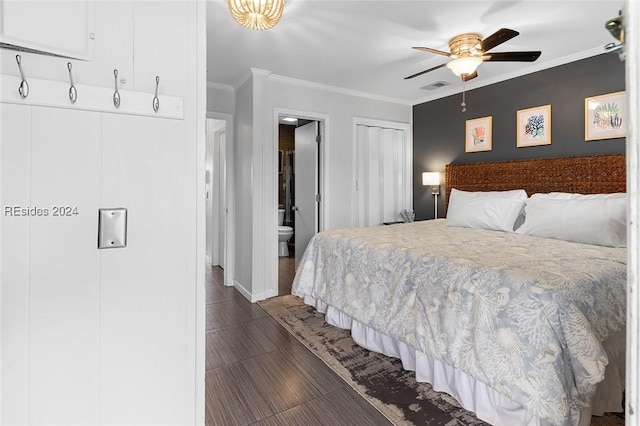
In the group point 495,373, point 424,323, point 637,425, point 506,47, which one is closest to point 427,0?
point 506,47

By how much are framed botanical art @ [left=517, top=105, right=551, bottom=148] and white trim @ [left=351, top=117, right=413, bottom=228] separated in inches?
62.4

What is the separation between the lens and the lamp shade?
4453 mm

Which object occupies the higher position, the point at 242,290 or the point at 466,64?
the point at 466,64

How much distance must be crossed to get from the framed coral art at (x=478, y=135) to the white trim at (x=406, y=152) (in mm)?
945

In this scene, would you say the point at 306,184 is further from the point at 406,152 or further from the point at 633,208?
the point at 633,208

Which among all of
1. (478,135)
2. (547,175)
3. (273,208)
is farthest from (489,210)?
(273,208)

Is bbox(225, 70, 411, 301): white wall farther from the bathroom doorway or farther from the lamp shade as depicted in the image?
the lamp shade

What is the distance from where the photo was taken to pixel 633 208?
1.59 ft

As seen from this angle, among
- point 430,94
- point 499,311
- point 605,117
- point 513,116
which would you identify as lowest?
point 499,311

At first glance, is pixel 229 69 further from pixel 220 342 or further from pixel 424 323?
pixel 424 323
